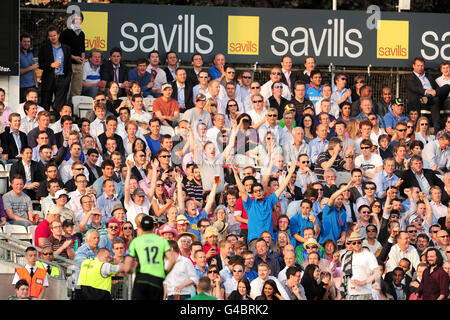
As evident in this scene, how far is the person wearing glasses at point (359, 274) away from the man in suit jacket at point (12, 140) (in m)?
6.39

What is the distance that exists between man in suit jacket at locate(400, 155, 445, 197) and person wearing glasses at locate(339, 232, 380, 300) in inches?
145

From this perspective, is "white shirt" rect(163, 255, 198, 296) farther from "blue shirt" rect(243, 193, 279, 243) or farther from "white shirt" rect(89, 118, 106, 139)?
"white shirt" rect(89, 118, 106, 139)

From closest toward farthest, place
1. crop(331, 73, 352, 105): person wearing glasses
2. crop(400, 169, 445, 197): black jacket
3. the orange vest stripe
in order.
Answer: the orange vest stripe, crop(400, 169, 445, 197): black jacket, crop(331, 73, 352, 105): person wearing glasses

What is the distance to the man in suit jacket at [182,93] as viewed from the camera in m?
22.2

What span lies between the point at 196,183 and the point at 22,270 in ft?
13.7

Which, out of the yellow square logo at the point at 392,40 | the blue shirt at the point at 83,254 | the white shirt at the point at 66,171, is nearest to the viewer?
the blue shirt at the point at 83,254

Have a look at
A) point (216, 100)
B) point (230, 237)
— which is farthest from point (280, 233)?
point (216, 100)

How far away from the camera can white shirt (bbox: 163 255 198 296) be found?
16.6 metres

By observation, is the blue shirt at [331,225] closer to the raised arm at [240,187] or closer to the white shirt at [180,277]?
the raised arm at [240,187]

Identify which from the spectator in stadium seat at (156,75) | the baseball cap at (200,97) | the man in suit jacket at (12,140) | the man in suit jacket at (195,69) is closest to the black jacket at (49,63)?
the spectator in stadium seat at (156,75)

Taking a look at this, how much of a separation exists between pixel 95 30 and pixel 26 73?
7.60 feet

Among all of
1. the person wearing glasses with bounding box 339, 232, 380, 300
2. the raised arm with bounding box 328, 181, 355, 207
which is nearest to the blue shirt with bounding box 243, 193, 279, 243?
the raised arm with bounding box 328, 181, 355, 207

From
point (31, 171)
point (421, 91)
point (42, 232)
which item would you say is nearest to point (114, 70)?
point (31, 171)

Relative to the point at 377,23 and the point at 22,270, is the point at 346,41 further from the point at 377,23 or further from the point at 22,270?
the point at 22,270
